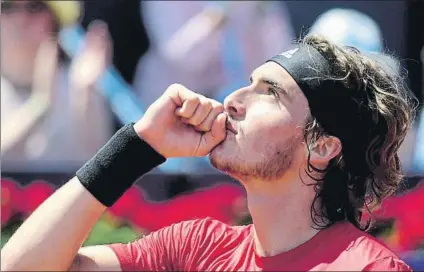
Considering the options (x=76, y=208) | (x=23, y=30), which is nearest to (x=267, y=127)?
(x=76, y=208)

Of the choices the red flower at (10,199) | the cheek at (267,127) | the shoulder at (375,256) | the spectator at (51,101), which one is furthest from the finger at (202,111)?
the red flower at (10,199)

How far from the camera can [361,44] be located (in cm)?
421

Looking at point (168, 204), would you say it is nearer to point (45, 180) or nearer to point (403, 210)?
point (45, 180)

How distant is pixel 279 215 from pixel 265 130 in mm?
239

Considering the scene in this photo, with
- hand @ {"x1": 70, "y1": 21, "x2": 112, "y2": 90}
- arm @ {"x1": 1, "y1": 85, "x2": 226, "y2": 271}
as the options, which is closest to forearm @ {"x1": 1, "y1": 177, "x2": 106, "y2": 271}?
arm @ {"x1": 1, "y1": 85, "x2": 226, "y2": 271}

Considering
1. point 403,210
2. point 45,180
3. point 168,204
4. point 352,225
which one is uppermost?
point 352,225

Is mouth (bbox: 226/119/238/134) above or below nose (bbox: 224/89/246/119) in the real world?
below

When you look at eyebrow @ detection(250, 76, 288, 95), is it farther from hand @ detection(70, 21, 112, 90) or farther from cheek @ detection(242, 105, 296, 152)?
hand @ detection(70, 21, 112, 90)

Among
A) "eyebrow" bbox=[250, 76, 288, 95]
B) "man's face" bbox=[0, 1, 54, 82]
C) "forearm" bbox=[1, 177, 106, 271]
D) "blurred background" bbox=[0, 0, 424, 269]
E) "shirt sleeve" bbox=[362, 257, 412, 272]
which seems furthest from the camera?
"man's face" bbox=[0, 1, 54, 82]

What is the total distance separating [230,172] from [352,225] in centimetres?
37

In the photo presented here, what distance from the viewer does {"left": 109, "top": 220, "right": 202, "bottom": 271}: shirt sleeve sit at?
7.76 feet

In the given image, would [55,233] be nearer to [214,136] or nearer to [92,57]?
[214,136]

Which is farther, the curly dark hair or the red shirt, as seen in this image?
the curly dark hair

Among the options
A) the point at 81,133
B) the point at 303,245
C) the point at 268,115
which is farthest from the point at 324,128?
the point at 81,133
